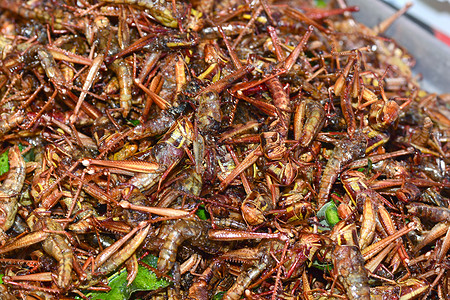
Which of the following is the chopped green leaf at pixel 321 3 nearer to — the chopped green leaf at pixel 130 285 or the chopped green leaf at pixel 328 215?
the chopped green leaf at pixel 328 215

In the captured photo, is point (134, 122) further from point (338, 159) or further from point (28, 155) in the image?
point (338, 159)

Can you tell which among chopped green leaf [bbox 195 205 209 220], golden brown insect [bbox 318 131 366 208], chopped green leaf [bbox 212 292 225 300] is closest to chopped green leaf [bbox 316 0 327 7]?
golden brown insect [bbox 318 131 366 208]

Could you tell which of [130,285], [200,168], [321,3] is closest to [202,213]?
[200,168]

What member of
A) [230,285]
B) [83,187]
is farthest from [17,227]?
[230,285]

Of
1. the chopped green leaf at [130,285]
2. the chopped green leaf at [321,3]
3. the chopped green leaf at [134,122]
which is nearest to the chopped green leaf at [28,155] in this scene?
the chopped green leaf at [134,122]

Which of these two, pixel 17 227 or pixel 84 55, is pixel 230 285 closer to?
pixel 17 227

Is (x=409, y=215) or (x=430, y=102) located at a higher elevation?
(x=430, y=102)

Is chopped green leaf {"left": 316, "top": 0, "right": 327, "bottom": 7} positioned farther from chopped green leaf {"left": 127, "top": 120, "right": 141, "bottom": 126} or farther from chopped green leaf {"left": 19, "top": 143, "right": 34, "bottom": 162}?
chopped green leaf {"left": 19, "top": 143, "right": 34, "bottom": 162}
